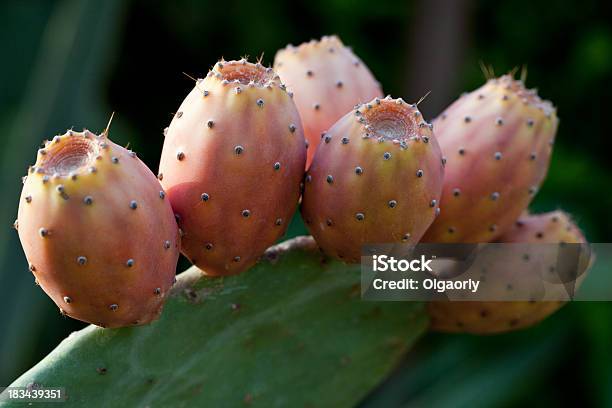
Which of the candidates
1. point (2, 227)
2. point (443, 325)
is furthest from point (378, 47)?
point (443, 325)

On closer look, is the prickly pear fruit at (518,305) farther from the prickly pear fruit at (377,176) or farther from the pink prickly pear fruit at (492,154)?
the prickly pear fruit at (377,176)

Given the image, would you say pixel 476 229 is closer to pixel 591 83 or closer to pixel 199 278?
pixel 199 278

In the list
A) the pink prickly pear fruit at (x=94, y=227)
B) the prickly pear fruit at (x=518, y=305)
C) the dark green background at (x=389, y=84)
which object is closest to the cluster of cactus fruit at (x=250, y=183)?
the pink prickly pear fruit at (x=94, y=227)

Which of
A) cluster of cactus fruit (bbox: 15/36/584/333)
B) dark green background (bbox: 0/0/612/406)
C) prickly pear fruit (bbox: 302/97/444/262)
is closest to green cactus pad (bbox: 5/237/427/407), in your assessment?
cluster of cactus fruit (bbox: 15/36/584/333)

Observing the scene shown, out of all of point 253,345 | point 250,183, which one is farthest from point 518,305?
point 250,183

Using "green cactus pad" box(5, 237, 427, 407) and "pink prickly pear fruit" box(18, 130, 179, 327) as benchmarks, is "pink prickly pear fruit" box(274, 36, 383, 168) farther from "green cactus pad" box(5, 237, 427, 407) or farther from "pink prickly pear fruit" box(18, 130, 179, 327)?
"pink prickly pear fruit" box(18, 130, 179, 327)
